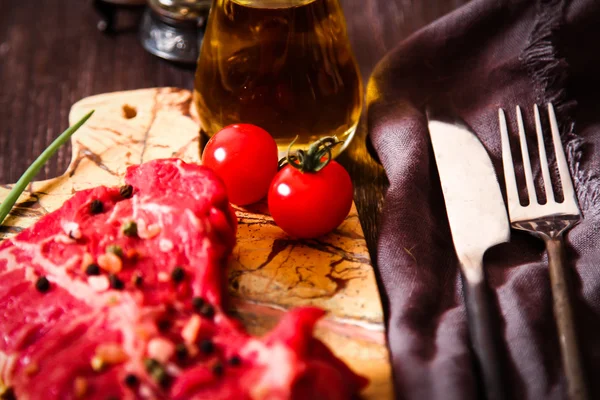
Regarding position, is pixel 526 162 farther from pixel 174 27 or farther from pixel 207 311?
pixel 174 27

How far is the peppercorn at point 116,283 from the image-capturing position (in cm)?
102

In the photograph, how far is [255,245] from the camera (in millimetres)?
→ 1291

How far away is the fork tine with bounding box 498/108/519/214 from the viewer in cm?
134

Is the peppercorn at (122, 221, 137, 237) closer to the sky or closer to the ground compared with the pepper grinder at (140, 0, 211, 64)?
closer to the ground

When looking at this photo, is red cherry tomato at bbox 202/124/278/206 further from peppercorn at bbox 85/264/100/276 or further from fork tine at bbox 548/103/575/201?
fork tine at bbox 548/103/575/201

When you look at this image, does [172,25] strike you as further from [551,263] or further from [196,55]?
[551,263]

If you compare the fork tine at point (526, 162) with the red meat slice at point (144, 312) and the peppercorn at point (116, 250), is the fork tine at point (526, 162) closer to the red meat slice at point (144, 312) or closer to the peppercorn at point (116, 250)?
the red meat slice at point (144, 312)

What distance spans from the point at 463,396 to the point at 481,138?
70 cm

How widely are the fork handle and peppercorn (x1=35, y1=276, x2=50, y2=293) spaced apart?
32.4 inches

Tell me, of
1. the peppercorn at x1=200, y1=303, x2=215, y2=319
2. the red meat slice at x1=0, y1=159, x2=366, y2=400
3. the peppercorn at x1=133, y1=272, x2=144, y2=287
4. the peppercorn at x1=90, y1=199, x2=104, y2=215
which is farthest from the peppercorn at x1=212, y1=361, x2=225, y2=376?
the peppercorn at x1=90, y1=199, x2=104, y2=215

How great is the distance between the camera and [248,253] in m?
1.27

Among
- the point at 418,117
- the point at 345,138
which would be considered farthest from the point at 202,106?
the point at 418,117

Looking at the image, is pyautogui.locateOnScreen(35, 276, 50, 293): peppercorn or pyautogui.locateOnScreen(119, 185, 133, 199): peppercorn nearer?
pyautogui.locateOnScreen(35, 276, 50, 293): peppercorn

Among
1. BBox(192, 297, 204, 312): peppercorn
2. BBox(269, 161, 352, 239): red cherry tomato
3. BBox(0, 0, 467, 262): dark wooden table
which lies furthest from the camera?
BBox(0, 0, 467, 262): dark wooden table
